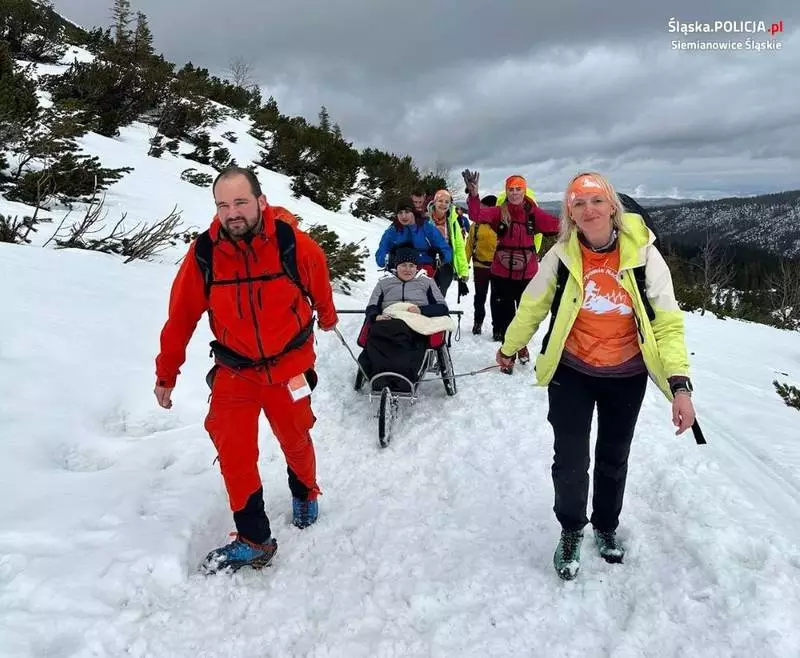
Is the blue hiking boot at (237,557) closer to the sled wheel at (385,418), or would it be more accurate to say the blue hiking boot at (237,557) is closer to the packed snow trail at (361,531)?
the packed snow trail at (361,531)

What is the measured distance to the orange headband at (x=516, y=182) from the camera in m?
6.28

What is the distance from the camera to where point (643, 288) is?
99.4 inches

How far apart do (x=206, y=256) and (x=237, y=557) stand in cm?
172

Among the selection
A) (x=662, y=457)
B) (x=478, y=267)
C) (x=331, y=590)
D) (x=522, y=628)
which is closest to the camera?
(x=522, y=628)

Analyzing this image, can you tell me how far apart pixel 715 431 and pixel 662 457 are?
1.30 m

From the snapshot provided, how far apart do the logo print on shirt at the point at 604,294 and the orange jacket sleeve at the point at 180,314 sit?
2022 mm

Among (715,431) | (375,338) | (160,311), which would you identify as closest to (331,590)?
(375,338)

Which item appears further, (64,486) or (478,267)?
(478,267)

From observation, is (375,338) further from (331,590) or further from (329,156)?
(329,156)

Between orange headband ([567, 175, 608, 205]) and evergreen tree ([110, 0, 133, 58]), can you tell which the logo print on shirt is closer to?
orange headband ([567, 175, 608, 205])

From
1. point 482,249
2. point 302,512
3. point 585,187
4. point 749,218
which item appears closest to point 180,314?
point 302,512

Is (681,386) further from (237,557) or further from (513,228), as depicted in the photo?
(513,228)

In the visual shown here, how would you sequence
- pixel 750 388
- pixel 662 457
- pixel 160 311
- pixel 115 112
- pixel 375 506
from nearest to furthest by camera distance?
1. pixel 375 506
2. pixel 662 457
3. pixel 160 311
4. pixel 750 388
5. pixel 115 112

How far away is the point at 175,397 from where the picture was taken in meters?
4.97
